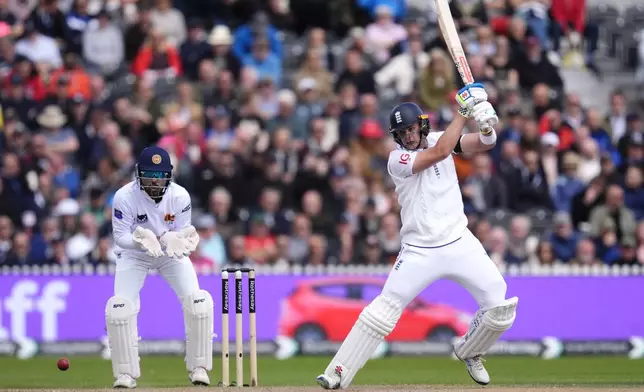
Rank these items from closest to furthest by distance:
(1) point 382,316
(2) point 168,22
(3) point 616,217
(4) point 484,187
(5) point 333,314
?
(1) point 382,316 → (5) point 333,314 → (3) point 616,217 → (4) point 484,187 → (2) point 168,22

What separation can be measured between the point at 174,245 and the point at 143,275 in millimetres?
593

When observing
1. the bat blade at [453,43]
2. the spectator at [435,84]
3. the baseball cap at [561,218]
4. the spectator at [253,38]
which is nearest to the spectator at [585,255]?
the baseball cap at [561,218]

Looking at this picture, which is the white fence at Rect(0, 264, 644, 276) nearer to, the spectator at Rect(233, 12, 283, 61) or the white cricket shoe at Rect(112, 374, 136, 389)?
the spectator at Rect(233, 12, 283, 61)

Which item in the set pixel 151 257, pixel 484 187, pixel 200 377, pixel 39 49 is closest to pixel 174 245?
pixel 151 257

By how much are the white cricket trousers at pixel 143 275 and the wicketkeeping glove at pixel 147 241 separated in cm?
38

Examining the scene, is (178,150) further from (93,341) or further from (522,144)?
(522,144)

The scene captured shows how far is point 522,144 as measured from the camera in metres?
21.9

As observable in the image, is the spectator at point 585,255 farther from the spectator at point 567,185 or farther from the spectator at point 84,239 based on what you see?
the spectator at point 84,239

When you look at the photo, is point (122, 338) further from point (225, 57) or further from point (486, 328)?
point (225, 57)

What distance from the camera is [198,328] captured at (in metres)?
13.4

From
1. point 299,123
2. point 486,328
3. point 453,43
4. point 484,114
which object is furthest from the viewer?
point 299,123

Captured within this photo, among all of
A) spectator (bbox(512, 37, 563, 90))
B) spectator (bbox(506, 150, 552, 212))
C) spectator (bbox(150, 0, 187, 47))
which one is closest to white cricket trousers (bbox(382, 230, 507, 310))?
spectator (bbox(506, 150, 552, 212))

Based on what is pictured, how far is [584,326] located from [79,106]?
334 inches

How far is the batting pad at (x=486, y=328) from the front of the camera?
40.5 ft
